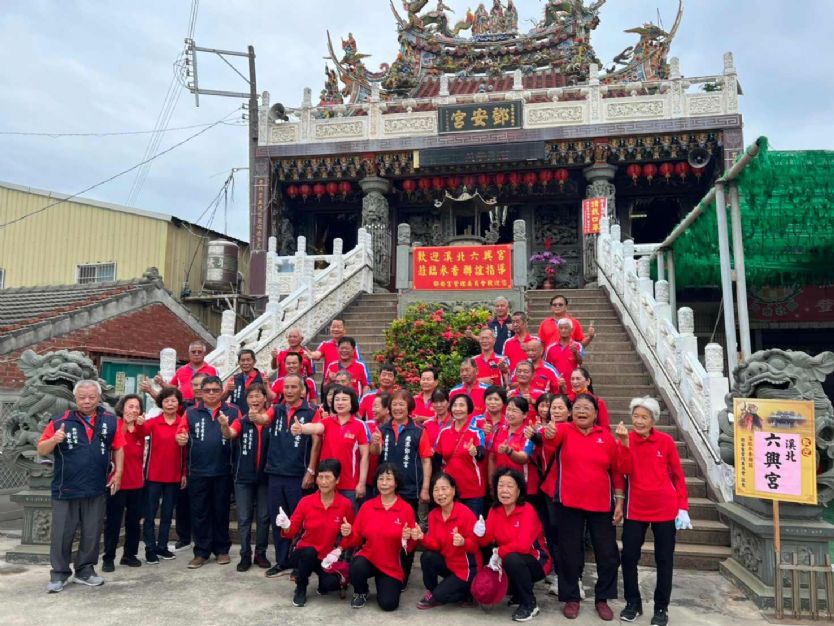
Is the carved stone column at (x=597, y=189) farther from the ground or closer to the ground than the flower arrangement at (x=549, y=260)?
farther from the ground

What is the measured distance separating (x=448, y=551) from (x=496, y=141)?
1095 centimetres

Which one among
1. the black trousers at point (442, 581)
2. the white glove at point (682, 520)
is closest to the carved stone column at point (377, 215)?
the black trousers at point (442, 581)

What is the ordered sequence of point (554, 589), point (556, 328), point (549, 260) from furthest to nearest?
point (549, 260)
point (556, 328)
point (554, 589)

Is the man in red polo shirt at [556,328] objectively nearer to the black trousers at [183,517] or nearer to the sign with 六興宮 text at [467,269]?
the sign with 六興宮 text at [467,269]

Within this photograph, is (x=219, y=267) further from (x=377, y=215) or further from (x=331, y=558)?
(x=331, y=558)

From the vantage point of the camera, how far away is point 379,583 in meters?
3.93

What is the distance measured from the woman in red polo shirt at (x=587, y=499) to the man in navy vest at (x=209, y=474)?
263cm

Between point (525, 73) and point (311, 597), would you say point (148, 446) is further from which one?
point (525, 73)

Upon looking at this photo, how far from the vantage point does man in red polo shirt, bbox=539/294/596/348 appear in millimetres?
6062

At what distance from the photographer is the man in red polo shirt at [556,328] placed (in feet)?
19.9

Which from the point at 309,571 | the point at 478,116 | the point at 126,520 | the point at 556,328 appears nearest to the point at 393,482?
the point at 309,571

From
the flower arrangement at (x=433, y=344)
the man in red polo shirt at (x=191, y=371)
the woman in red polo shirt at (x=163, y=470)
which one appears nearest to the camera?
the woman in red polo shirt at (x=163, y=470)

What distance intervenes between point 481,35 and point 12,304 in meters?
12.2

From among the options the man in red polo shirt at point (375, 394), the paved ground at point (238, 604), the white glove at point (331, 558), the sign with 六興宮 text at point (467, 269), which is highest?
the sign with 六興宮 text at point (467, 269)
